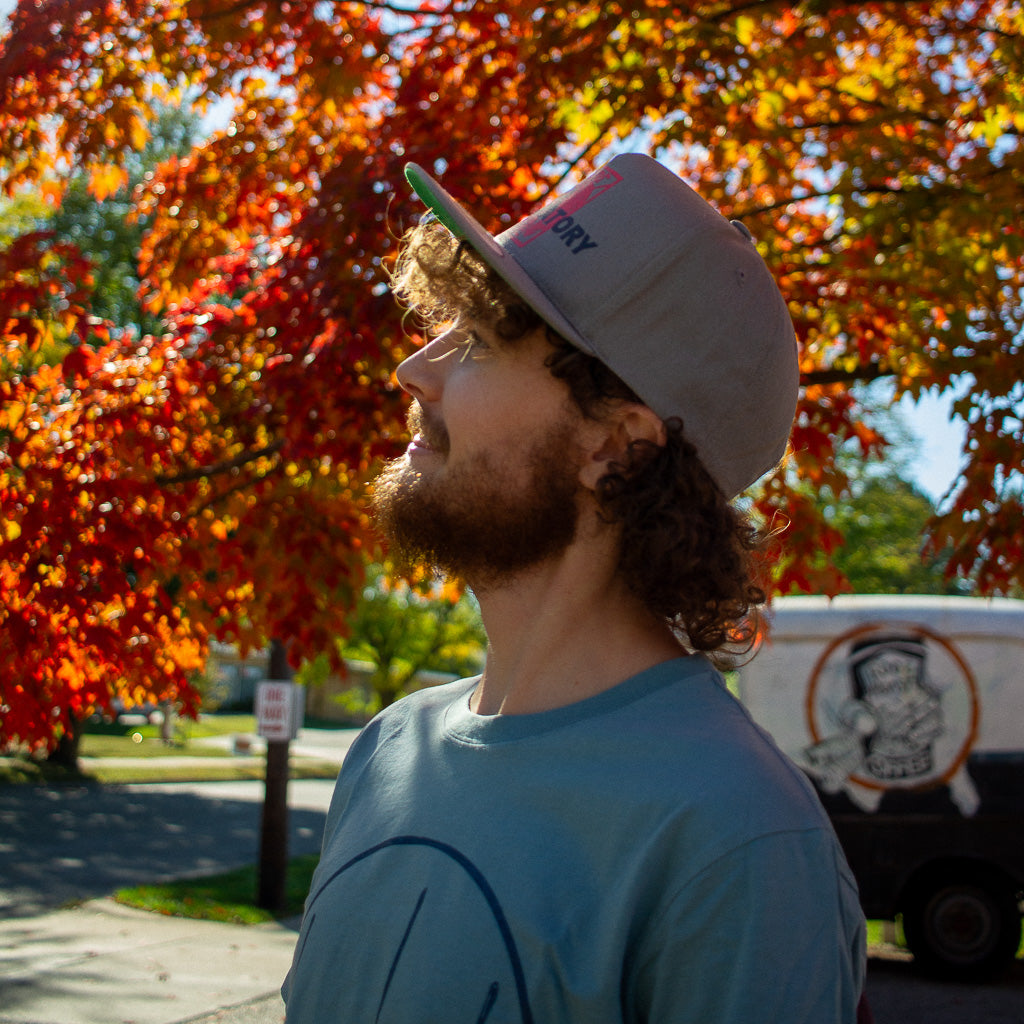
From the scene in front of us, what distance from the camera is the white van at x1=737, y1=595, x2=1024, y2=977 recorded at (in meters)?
7.18

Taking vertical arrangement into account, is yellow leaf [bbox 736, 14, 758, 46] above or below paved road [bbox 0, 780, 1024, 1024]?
above

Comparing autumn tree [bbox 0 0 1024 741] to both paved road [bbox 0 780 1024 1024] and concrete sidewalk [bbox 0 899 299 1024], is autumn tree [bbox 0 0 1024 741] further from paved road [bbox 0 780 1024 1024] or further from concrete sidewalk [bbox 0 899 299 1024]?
paved road [bbox 0 780 1024 1024]

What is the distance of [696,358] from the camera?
125 centimetres

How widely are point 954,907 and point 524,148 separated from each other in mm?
5950

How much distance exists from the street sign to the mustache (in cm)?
835

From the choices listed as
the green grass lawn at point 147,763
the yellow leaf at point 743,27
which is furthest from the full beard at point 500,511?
the green grass lawn at point 147,763

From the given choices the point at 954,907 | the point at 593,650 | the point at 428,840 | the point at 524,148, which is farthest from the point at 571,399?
the point at 954,907

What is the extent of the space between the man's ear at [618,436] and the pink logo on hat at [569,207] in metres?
0.25

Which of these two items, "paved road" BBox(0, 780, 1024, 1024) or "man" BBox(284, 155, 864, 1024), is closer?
"man" BBox(284, 155, 864, 1024)

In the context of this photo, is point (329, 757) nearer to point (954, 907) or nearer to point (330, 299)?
point (954, 907)

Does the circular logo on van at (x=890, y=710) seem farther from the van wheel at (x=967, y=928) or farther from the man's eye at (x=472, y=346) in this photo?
the man's eye at (x=472, y=346)

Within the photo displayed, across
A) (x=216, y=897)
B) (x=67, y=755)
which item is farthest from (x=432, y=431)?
(x=67, y=755)

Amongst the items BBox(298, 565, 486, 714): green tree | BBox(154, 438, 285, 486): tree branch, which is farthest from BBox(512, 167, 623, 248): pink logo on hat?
BBox(298, 565, 486, 714): green tree

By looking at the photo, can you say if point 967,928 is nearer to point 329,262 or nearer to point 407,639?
point 329,262
